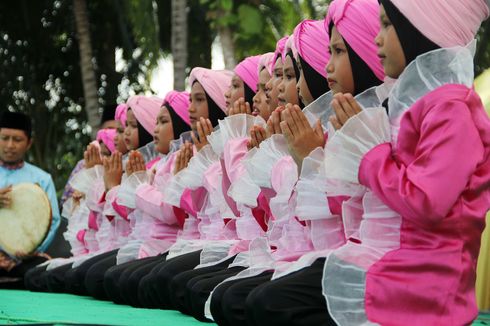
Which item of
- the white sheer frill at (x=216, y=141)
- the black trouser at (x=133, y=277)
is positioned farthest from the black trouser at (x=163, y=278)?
the white sheer frill at (x=216, y=141)

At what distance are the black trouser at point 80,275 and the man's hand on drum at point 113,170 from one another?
1.71 ft

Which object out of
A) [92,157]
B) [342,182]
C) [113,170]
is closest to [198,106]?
[113,170]

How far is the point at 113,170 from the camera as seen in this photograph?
7.71 metres

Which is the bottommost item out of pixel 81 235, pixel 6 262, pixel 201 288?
pixel 6 262

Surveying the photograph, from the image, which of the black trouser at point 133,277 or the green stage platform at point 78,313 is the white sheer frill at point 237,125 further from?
the black trouser at point 133,277

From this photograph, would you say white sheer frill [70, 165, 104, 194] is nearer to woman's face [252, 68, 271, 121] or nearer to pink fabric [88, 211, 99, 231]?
pink fabric [88, 211, 99, 231]

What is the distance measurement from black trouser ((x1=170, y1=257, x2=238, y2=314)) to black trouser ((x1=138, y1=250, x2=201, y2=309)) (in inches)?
5.4

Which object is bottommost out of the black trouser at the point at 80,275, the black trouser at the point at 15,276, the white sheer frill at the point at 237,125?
the black trouser at the point at 15,276

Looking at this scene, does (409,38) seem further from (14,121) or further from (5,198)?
(14,121)

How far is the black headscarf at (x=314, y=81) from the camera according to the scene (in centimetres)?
496

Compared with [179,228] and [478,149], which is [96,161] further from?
[478,149]

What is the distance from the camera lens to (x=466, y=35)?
3.90 m

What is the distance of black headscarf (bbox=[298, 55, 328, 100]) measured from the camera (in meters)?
4.96

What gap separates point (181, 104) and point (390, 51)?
139 inches
